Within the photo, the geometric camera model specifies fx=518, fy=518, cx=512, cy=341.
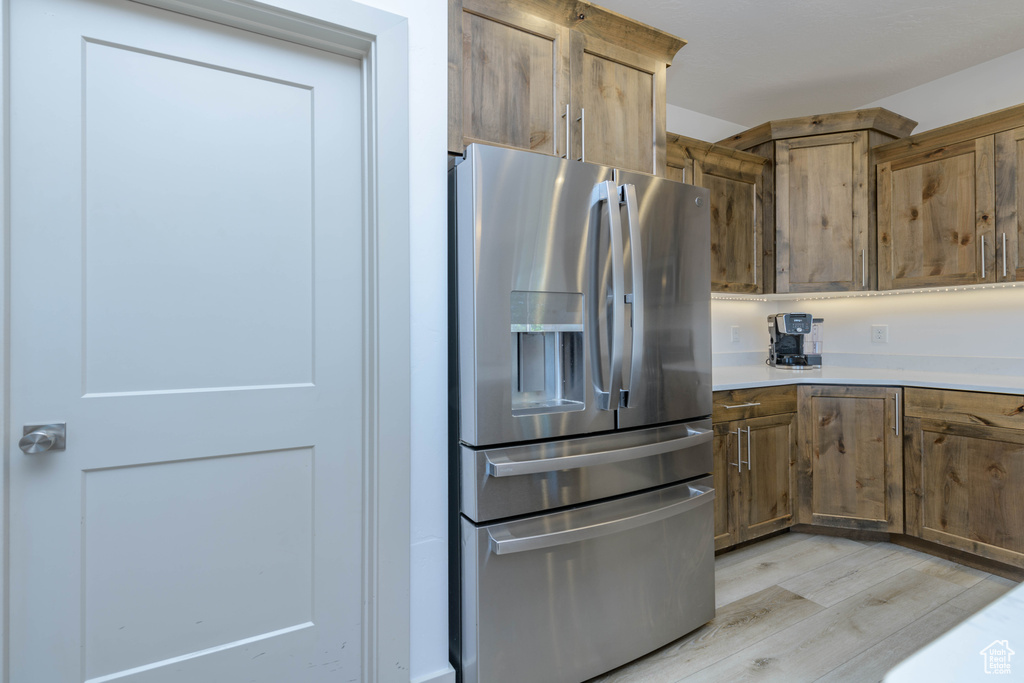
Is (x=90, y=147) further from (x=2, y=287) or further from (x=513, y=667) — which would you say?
(x=513, y=667)

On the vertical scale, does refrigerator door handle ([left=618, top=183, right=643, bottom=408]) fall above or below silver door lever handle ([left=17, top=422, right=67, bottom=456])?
above

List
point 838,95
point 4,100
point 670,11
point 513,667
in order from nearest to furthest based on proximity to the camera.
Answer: point 4,100 < point 513,667 < point 670,11 < point 838,95

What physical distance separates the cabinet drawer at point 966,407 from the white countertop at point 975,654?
8.11 feet

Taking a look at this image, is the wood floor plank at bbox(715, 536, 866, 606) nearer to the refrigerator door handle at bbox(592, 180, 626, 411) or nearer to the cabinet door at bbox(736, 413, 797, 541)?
the cabinet door at bbox(736, 413, 797, 541)

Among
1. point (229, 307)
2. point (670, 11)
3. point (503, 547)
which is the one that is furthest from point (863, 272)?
point (229, 307)

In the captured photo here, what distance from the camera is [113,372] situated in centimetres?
128

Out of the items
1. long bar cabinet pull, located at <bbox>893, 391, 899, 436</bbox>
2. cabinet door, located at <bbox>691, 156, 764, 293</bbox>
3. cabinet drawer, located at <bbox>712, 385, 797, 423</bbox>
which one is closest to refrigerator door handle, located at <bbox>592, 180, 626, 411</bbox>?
cabinet drawer, located at <bbox>712, 385, 797, 423</bbox>

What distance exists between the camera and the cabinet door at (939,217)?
2.64m

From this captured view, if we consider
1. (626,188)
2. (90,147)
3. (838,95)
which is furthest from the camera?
(838,95)

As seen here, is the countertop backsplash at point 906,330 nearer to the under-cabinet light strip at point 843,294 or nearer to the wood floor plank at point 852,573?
the under-cabinet light strip at point 843,294

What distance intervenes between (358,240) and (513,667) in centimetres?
134

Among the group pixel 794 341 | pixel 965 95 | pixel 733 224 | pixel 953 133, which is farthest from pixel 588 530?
pixel 965 95

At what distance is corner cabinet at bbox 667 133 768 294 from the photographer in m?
2.90

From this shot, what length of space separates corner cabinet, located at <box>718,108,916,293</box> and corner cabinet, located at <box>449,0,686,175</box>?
58.4 inches
